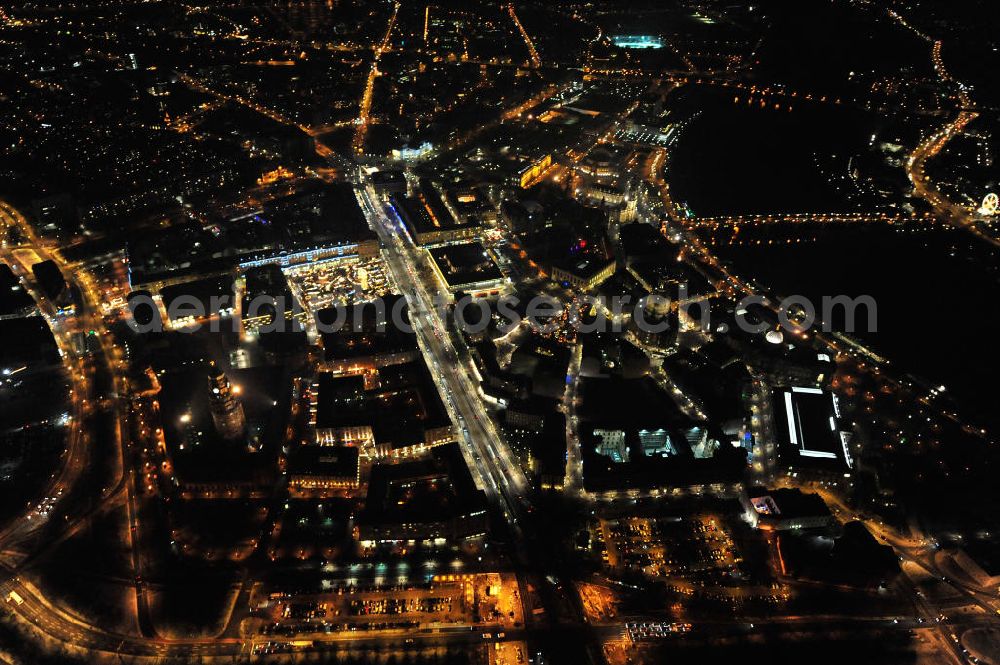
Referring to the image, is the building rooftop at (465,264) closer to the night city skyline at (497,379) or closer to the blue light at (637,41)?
the night city skyline at (497,379)

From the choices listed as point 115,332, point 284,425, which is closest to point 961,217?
point 284,425

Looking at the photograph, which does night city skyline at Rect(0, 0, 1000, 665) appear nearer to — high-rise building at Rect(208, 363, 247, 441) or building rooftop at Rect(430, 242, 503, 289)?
high-rise building at Rect(208, 363, 247, 441)

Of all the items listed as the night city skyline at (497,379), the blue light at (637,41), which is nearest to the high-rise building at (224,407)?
the night city skyline at (497,379)

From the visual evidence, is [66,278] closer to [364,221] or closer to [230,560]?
[364,221]

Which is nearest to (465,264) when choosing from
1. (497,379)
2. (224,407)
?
(497,379)

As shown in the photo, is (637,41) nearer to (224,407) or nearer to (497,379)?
(497,379)

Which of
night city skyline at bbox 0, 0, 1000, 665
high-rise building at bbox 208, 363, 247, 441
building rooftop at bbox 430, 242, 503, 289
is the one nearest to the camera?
night city skyline at bbox 0, 0, 1000, 665

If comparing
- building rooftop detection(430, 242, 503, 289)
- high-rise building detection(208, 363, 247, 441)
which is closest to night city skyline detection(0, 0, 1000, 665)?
high-rise building detection(208, 363, 247, 441)
